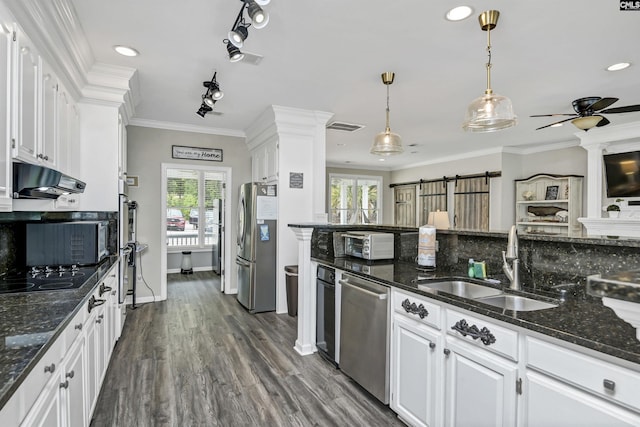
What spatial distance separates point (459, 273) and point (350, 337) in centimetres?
94

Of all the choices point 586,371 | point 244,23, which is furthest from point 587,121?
point 244,23

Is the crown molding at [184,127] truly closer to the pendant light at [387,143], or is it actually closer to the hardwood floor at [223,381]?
the hardwood floor at [223,381]

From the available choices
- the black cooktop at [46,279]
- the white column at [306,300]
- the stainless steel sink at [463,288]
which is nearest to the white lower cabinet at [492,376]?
the stainless steel sink at [463,288]

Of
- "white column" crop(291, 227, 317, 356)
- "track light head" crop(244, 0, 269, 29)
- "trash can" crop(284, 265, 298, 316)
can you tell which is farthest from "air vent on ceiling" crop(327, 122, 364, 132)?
"track light head" crop(244, 0, 269, 29)

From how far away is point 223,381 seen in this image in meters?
2.75

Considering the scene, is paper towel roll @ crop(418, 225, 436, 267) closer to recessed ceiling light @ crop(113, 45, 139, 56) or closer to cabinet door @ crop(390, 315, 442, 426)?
cabinet door @ crop(390, 315, 442, 426)

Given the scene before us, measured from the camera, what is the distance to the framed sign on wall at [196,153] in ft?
17.3

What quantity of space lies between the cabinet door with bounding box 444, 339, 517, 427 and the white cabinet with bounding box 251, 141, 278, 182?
11.1 feet

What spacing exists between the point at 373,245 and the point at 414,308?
104 cm

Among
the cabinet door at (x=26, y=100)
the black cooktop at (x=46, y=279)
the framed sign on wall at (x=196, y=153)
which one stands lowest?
the black cooktop at (x=46, y=279)

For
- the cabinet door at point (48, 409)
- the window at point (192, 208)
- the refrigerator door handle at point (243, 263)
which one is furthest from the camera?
the window at point (192, 208)

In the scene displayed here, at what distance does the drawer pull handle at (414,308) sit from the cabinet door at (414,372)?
7cm

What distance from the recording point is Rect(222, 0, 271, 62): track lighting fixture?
1.91 metres

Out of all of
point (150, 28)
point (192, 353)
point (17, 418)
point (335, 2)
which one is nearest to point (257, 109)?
point (150, 28)
